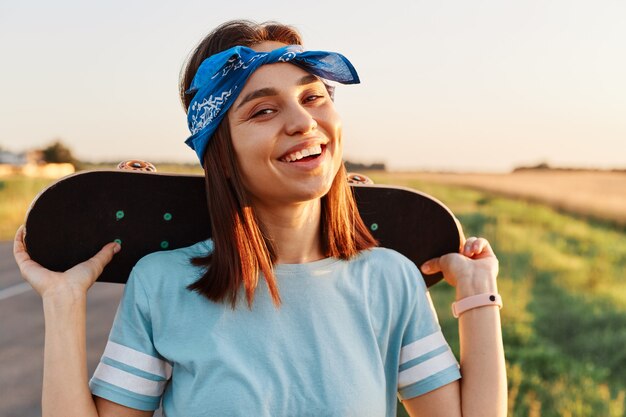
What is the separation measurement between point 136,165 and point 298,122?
681 mm

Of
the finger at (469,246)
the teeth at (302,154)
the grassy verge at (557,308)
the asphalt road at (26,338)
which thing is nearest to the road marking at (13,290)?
the asphalt road at (26,338)

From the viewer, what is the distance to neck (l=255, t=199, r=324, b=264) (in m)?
2.52

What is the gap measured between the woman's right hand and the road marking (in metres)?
8.41

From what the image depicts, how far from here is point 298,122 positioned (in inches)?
91.1

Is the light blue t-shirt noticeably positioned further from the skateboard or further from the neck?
the skateboard

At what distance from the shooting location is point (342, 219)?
8.61ft

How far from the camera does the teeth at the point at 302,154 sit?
7.62 ft

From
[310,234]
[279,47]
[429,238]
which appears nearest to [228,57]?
[279,47]

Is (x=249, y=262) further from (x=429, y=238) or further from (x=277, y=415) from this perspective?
(x=429, y=238)

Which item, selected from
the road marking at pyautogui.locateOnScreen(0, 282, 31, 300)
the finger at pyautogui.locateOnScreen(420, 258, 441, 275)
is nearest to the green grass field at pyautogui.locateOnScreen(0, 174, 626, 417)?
the finger at pyautogui.locateOnScreen(420, 258, 441, 275)

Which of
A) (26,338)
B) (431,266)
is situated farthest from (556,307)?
(431,266)

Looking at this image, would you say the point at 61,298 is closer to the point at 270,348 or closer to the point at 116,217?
the point at 116,217

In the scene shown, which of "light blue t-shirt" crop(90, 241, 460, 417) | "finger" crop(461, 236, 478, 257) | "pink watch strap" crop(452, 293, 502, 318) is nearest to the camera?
"light blue t-shirt" crop(90, 241, 460, 417)

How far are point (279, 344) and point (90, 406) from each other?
52cm
